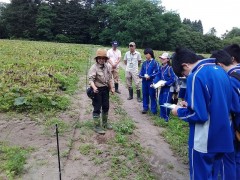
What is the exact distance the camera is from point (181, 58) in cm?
344

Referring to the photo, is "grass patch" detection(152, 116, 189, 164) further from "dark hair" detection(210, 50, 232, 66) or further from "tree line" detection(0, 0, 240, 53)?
"tree line" detection(0, 0, 240, 53)

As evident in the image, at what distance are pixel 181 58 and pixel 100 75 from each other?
3066mm

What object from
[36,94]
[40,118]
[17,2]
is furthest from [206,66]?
[17,2]

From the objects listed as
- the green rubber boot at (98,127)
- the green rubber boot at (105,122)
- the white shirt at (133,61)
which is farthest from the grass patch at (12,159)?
the white shirt at (133,61)

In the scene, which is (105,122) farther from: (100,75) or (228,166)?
(228,166)

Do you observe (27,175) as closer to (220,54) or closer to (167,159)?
(167,159)

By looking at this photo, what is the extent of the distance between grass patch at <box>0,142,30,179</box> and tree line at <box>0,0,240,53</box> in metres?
49.7

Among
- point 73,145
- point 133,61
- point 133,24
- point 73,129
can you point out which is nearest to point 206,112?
point 73,145

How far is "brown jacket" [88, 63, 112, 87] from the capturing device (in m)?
6.23

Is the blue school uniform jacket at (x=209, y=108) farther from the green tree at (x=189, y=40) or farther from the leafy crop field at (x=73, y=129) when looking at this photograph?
the green tree at (x=189, y=40)

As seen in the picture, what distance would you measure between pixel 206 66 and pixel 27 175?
3243mm

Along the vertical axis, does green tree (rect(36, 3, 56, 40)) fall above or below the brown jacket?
above

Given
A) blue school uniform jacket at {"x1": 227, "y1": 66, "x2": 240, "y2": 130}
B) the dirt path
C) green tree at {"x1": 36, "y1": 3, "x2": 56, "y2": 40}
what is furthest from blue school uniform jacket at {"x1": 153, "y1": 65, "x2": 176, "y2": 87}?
green tree at {"x1": 36, "y1": 3, "x2": 56, "y2": 40}

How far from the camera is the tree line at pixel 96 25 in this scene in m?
56.1
